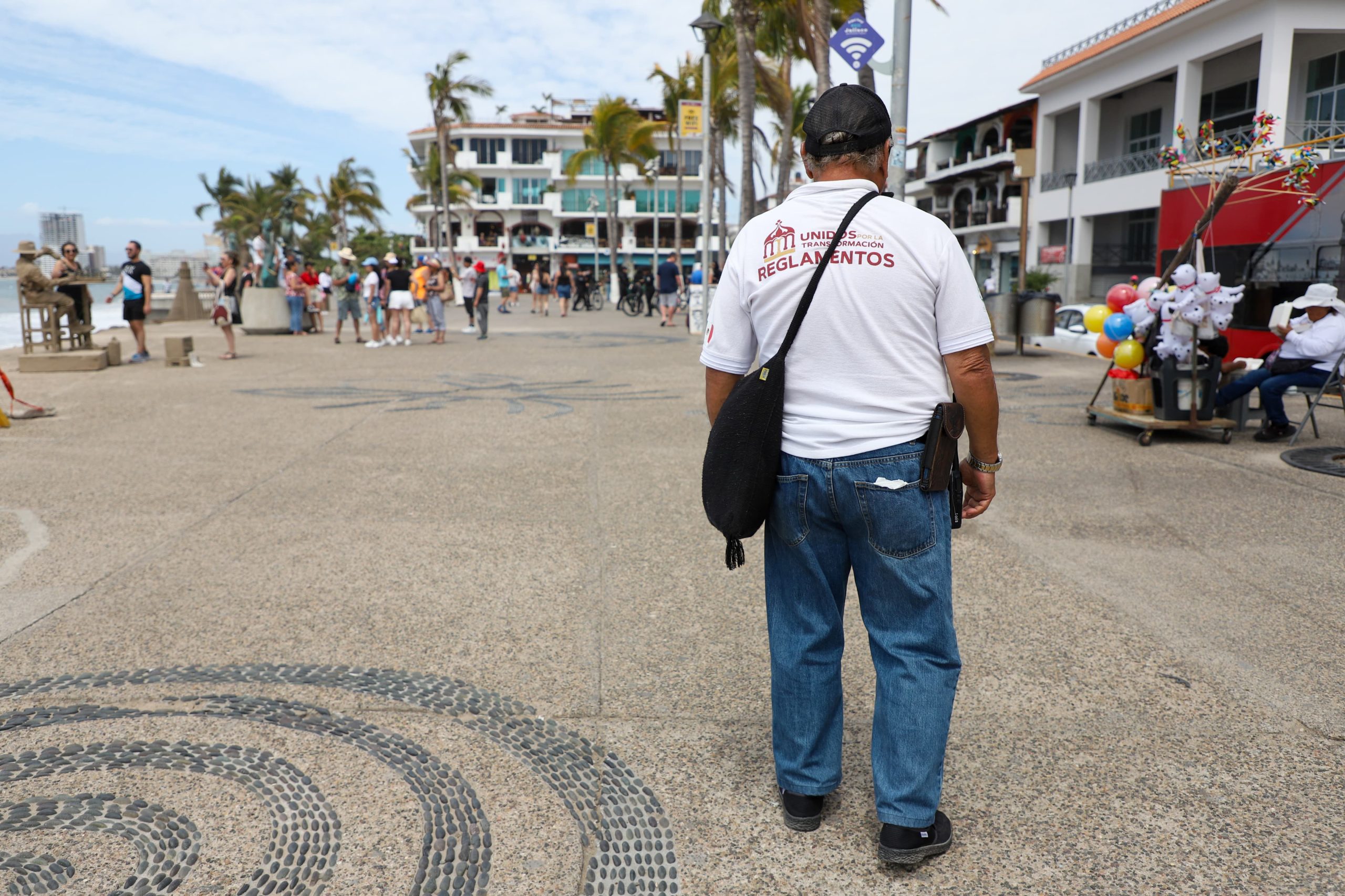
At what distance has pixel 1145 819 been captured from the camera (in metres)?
2.62

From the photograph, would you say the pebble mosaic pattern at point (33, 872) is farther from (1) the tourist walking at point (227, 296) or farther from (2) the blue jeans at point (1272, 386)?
(1) the tourist walking at point (227, 296)

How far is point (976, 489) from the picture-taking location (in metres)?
2.55

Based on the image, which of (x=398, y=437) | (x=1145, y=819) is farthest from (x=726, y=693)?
(x=398, y=437)

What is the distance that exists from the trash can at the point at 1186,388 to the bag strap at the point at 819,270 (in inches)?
267

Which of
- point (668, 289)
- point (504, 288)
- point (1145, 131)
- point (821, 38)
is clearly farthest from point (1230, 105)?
point (504, 288)

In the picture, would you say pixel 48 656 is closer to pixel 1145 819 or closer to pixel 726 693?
pixel 726 693

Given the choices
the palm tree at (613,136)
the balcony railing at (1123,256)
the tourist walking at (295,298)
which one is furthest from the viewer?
the palm tree at (613,136)

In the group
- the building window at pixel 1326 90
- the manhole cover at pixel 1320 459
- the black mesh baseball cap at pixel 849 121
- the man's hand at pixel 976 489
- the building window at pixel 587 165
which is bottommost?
the manhole cover at pixel 1320 459

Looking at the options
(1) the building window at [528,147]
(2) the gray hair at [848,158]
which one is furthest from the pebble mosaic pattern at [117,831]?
(1) the building window at [528,147]

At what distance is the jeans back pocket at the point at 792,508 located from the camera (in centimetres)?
241

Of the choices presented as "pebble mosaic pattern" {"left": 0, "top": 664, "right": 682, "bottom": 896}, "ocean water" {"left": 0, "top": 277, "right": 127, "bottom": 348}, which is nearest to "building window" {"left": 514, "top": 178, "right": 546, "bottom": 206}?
"ocean water" {"left": 0, "top": 277, "right": 127, "bottom": 348}

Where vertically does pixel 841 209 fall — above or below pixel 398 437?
above

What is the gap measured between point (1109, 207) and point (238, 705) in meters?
34.4

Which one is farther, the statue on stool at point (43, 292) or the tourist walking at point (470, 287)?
the tourist walking at point (470, 287)
